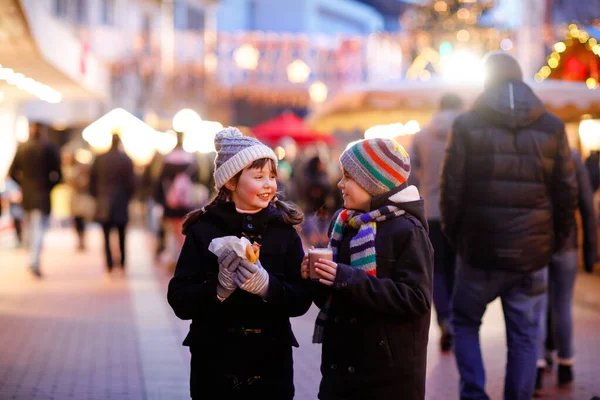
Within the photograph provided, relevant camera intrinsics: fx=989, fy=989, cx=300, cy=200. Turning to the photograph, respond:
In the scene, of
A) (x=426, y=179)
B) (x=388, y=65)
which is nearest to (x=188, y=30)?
(x=388, y=65)

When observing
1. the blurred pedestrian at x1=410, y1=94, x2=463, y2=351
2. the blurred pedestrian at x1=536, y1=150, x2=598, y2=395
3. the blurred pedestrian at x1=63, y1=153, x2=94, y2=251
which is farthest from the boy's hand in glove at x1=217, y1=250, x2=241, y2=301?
the blurred pedestrian at x1=63, y1=153, x2=94, y2=251

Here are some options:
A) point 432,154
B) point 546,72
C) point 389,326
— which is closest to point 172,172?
point 432,154

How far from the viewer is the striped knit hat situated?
12.5ft

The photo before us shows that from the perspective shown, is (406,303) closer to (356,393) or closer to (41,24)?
(356,393)

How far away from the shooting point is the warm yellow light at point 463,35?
21.2 metres

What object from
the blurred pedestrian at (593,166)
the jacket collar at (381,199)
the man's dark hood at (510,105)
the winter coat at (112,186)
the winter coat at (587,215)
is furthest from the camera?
the winter coat at (112,186)

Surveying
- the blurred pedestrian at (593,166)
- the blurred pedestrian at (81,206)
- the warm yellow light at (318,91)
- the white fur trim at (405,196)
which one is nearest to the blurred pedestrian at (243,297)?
the white fur trim at (405,196)

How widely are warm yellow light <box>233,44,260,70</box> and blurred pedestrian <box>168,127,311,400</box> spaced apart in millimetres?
32993

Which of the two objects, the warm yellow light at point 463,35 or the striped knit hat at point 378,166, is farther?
the warm yellow light at point 463,35

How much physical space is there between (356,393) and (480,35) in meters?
18.6

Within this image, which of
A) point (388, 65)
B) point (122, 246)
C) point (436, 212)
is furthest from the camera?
point (388, 65)

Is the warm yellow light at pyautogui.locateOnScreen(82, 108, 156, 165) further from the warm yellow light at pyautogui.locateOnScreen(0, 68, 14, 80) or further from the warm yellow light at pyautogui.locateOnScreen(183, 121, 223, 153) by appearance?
the warm yellow light at pyautogui.locateOnScreen(0, 68, 14, 80)

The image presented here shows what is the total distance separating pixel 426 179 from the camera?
8445 millimetres

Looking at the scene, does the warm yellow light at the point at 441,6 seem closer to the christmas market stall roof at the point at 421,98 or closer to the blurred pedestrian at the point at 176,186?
the christmas market stall roof at the point at 421,98
